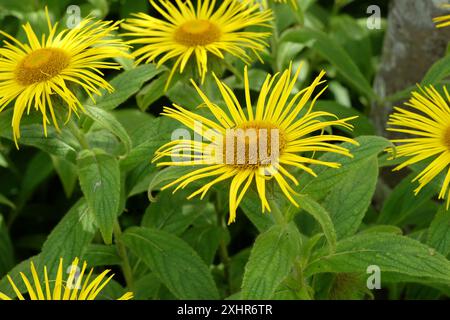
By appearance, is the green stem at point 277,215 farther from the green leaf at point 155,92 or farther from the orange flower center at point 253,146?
the green leaf at point 155,92

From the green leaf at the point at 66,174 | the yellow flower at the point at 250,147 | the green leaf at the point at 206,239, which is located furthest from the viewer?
the green leaf at the point at 66,174

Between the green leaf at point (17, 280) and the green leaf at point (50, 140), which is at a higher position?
the green leaf at point (50, 140)

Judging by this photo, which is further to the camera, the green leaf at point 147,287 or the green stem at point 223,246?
the green stem at point 223,246

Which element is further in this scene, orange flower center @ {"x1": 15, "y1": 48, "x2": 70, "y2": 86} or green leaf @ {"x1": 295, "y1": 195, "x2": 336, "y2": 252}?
orange flower center @ {"x1": 15, "y1": 48, "x2": 70, "y2": 86}

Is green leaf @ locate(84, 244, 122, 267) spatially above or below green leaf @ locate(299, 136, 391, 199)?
below

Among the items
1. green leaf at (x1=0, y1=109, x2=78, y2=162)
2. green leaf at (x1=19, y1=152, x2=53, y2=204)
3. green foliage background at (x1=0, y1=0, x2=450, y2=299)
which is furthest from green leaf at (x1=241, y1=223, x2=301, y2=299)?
green leaf at (x1=19, y1=152, x2=53, y2=204)

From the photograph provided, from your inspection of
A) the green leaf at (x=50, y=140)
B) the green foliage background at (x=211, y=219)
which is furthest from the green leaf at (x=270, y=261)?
the green leaf at (x=50, y=140)

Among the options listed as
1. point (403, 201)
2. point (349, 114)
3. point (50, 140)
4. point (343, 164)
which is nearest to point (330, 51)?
point (349, 114)

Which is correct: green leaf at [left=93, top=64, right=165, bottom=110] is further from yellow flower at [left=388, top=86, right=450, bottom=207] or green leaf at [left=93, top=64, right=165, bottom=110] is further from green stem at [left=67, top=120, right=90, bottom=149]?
yellow flower at [left=388, top=86, right=450, bottom=207]
